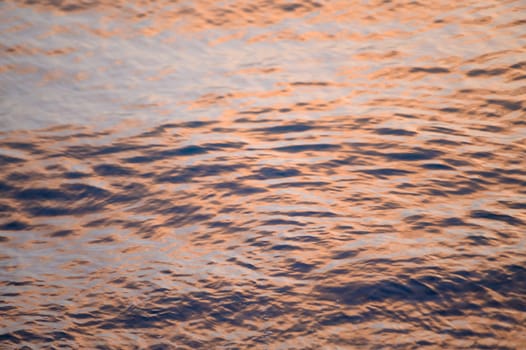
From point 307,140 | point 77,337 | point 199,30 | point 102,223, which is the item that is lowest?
point 77,337

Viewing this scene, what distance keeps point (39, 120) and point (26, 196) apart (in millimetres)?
522

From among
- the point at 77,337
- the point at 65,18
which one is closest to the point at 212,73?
the point at 65,18

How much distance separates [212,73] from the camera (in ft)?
9.47

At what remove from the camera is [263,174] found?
7.50ft

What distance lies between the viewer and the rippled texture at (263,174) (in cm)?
164

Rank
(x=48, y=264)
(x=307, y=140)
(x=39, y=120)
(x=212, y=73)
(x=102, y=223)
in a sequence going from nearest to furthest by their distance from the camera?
(x=48, y=264) < (x=102, y=223) < (x=307, y=140) < (x=39, y=120) < (x=212, y=73)

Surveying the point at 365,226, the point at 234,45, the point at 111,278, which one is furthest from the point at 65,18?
the point at 365,226

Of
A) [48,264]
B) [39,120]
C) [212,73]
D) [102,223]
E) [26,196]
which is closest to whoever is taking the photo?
[48,264]

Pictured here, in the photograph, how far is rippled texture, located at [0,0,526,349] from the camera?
5.39ft

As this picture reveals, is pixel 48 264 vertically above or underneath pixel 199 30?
underneath

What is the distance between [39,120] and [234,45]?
3.28 feet

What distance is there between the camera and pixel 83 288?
5.85ft

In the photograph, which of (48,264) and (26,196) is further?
(26,196)

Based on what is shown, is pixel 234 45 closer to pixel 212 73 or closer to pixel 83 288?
pixel 212 73
